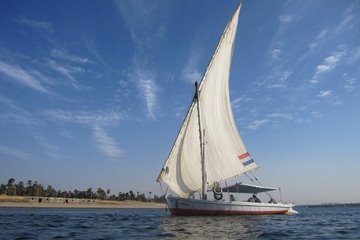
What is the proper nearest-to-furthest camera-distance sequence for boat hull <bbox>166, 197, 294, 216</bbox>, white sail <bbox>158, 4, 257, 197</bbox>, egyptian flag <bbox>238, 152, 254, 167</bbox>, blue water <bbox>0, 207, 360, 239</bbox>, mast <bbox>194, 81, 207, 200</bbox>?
blue water <bbox>0, 207, 360, 239</bbox> < boat hull <bbox>166, 197, 294, 216</bbox> < mast <bbox>194, 81, 207, 200</bbox> < white sail <bbox>158, 4, 257, 197</bbox> < egyptian flag <bbox>238, 152, 254, 167</bbox>

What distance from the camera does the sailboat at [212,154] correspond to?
47688mm

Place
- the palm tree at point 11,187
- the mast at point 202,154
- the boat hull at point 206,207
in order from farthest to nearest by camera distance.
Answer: the palm tree at point 11,187
the mast at point 202,154
the boat hull at point 206,207

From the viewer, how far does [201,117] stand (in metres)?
51.0

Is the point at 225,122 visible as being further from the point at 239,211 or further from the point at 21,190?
the point at 21,190

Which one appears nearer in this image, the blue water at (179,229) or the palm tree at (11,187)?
the blue water at (179,229)

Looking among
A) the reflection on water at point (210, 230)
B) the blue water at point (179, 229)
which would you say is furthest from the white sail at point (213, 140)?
the reflection on water at point (210, 230)

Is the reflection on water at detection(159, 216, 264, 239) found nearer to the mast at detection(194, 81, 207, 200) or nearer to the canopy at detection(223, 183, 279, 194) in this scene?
the mast at detection(194, 81, 207, 200)

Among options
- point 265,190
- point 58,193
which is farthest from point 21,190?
point 265,190

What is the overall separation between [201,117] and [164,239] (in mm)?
29705

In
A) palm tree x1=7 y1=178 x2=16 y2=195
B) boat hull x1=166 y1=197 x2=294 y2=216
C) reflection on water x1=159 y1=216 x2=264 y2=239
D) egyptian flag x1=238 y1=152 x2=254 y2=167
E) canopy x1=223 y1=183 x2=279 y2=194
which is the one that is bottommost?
reflection on water x1=159 y1=216 x2=264 y2=239

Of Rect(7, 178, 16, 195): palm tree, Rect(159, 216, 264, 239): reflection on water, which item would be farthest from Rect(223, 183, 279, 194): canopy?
Rect(7, 178, 16, 195): palm tree

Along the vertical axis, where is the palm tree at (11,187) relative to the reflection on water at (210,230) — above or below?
above

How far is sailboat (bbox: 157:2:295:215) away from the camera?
156 ft

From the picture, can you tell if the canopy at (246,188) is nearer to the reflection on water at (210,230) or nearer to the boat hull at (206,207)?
the boat hull at (206,207)
